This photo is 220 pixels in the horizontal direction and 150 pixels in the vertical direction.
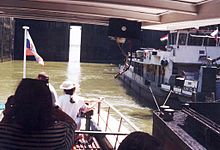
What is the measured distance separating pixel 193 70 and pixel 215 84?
454 centimetres

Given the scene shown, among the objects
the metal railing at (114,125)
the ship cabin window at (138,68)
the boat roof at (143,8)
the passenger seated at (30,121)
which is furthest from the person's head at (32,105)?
the ship cabin window at (138,68)

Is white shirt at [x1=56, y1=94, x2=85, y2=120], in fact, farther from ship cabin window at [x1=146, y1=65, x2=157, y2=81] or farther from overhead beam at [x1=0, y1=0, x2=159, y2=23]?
ship cabin window at [x1=146, y1=65, x2=157, y2=81]

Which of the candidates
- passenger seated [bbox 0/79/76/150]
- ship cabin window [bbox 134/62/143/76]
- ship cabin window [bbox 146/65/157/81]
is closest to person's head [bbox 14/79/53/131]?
passenger seated [bbox 0/79/76/150]

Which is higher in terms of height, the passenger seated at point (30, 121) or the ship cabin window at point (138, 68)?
the passenger seated at point (30, 121)

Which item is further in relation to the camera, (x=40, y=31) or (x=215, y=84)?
(x=40, y=31)

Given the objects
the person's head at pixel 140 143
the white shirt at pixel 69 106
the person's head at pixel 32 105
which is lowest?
the white shirt at pixel 69 106

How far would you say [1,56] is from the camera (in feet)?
99.1

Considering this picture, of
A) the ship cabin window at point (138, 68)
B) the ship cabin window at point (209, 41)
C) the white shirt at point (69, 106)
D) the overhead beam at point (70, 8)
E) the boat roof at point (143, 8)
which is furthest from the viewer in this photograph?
the ship cabin window at point (138, 68)

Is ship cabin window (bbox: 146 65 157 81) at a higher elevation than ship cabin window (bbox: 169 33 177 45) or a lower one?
lower

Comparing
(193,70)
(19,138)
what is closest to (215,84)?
(193,70)

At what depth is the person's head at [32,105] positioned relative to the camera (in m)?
1.85

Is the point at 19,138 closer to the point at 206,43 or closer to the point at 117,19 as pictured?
the point at 117,19

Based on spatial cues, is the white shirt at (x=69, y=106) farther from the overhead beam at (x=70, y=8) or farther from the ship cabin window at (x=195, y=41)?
the ship cabin window at (x=195, y=41)

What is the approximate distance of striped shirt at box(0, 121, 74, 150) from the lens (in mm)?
1870
